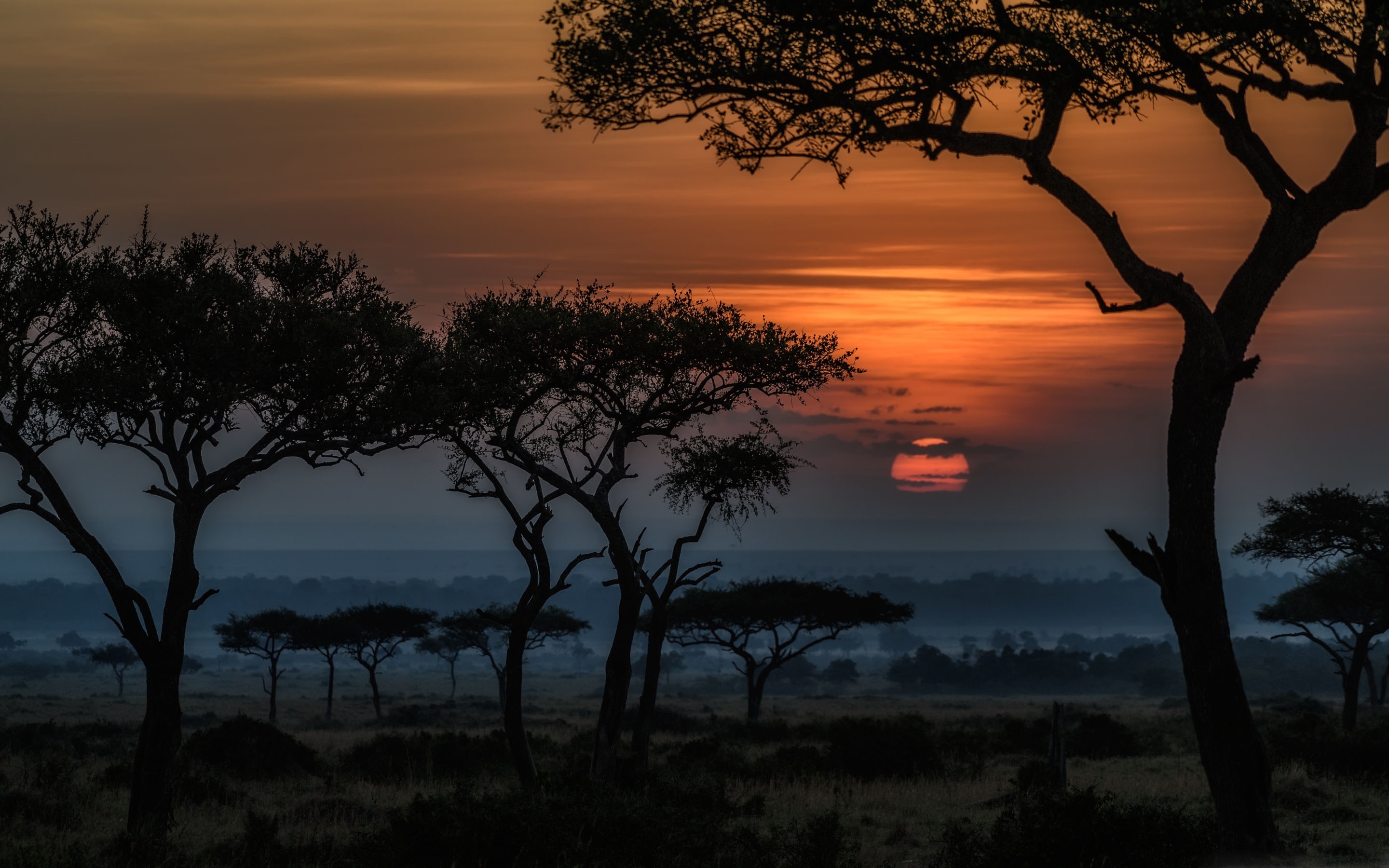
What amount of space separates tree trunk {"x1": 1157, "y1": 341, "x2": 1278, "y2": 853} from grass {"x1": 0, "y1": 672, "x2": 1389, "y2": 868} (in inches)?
87.7

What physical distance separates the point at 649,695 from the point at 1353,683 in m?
27.2

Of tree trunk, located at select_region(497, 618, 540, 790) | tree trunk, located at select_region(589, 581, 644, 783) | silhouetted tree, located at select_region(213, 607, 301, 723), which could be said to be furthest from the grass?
silhouetted tree, located at select_region(213, 607, 301, 723)

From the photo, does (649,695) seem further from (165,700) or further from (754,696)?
(754,696)

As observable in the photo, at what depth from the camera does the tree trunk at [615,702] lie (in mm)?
21484

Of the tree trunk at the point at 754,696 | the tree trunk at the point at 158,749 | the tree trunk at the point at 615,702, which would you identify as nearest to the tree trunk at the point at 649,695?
the tree trunk at the point at 615,702

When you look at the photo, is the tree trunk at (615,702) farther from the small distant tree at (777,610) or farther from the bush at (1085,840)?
the small distant tree at (777,610)

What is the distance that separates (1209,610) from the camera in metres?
11.6

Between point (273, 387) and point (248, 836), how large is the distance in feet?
25.7

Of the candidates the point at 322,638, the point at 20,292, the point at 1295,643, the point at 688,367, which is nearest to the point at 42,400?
the point at 20,292

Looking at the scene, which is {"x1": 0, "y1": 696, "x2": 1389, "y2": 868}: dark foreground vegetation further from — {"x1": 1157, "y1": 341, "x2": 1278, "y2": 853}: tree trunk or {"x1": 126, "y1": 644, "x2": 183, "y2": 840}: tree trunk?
{"x1": 1157, "y1": 341, "x2": 1278, "y2": 853}: tree trunk

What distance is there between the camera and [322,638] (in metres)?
67.3

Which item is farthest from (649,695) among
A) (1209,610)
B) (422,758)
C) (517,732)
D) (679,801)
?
(1209,610)

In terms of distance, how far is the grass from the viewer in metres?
13.6

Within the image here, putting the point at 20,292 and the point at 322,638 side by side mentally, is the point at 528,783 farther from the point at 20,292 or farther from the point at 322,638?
the point at 322,638
